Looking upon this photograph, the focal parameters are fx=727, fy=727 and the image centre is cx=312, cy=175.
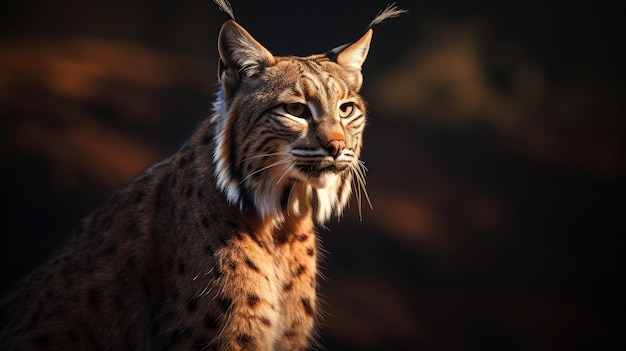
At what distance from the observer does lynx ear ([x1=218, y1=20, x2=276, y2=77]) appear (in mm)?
3109

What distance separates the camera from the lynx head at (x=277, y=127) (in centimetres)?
307

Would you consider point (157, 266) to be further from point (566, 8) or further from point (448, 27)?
point (566, 8)

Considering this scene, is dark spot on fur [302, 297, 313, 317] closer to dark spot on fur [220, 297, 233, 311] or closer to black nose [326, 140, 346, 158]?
dark spot on fur [220, 297, 233, 311]

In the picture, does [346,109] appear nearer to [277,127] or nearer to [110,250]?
[277,127]

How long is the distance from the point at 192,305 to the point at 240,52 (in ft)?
3.62

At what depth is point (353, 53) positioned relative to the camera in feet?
11.3

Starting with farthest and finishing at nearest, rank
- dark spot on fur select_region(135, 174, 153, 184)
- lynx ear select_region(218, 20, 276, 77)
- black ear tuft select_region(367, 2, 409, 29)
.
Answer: black ear tuft select_region(367, 2, 409, 29) < dark spot on fur select_region(135, 174, 153, 184) < lynx ear select_region(218, 20, 276, 77)

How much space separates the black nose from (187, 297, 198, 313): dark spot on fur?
2.73 feet

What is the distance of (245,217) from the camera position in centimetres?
321

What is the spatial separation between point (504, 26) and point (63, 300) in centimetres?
306

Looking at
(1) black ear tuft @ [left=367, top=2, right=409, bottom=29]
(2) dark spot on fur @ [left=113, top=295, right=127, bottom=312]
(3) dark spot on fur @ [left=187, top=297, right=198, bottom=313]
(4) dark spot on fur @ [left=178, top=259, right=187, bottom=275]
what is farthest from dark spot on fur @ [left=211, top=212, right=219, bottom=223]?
(1) black ear tuft @ [left=367, top=2, right=409, bottom=29]

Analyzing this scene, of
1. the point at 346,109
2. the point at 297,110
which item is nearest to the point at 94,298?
the point at 297,110

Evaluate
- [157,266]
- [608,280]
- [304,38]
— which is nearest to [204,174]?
[157,266]

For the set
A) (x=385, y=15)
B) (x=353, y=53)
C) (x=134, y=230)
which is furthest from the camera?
(x=385, y=15)
